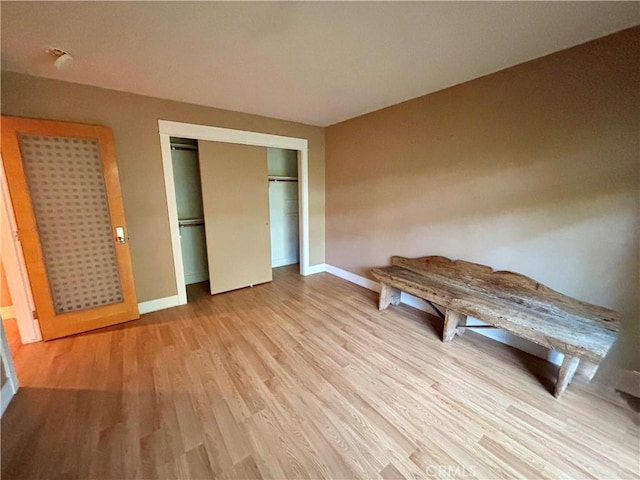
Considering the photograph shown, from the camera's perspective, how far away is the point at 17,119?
206 centimetres

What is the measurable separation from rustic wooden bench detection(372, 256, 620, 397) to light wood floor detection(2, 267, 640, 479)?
1.00 ft

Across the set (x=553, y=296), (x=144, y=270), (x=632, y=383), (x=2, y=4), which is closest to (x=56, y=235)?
(x=144, y=270)

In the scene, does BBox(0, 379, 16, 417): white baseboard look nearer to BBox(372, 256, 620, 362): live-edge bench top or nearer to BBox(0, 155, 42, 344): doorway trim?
BBox(0, 155, 42, 344): doorway trim

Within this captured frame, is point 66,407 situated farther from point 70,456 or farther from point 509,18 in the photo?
point 509,18

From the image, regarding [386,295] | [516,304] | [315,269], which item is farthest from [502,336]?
[315,269]

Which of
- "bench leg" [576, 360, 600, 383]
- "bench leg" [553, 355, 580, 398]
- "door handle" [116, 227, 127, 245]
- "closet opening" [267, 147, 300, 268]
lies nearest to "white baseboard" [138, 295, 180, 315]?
"door handle" [116, 227, 127, 245]

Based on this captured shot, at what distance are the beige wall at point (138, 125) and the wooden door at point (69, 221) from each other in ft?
0.52

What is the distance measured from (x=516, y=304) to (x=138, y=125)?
3.90 m

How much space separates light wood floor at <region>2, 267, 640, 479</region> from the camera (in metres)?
1.32

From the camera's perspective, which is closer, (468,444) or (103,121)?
(468,444)

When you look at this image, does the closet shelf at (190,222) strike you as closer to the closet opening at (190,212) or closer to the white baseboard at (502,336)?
the closet opening at (190,212)

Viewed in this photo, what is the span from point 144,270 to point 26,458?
1.77 metres

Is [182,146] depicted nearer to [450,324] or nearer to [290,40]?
[290,40]

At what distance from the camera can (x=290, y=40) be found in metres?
1.70
